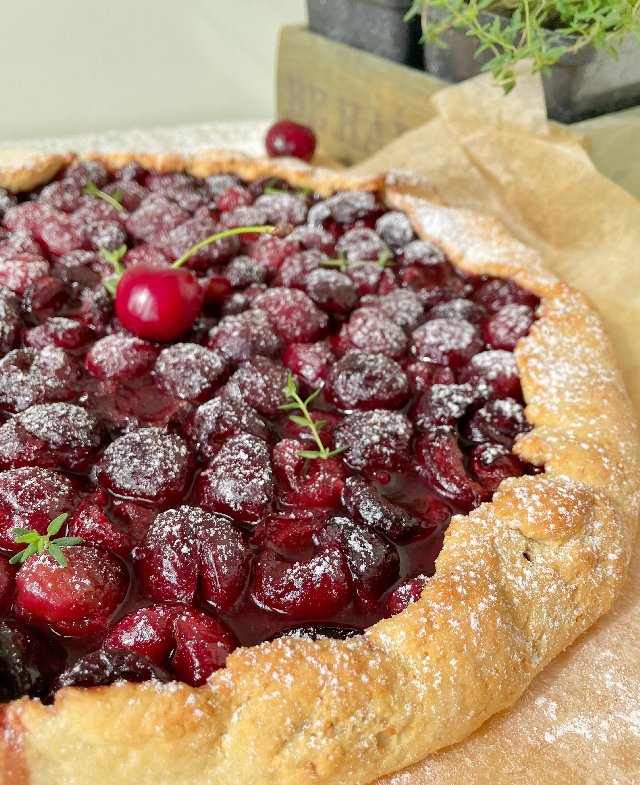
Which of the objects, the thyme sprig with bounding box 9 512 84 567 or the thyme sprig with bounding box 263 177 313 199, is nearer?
the thyme sprig with bounding box 9 512 84 567

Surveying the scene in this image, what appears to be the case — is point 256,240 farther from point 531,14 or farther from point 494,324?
point 531,14

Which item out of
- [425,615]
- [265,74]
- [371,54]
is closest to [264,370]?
[425,615]

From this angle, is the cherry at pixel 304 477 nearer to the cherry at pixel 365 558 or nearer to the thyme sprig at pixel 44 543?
the cherry at pixel 365 558

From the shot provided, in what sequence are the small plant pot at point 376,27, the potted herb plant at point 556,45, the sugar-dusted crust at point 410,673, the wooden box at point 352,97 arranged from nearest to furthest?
the sugar-dusted crust at point 410,673 → the potted herb plant at point 556,45 → the wooden box at point 352,97 → the small plant pot at point 376,27

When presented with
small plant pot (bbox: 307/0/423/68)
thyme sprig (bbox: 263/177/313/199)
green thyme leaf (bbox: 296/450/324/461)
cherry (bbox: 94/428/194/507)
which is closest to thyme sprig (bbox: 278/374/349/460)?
green thyme leaf (bbox: 296/450/324/461)

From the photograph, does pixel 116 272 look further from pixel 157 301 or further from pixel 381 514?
pixel 381 514

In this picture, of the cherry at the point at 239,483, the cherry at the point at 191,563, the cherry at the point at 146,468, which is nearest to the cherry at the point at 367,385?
the cherry at the point at 239,483

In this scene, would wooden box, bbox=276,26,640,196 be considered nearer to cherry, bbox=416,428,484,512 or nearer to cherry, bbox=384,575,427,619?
cherry, bbox=416,428,484,512
